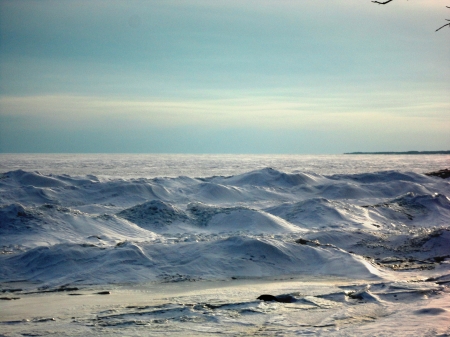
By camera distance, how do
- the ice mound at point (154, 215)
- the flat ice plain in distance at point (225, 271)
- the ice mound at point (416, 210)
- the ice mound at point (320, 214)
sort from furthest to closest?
the ice mound at point (416, 210) → the ice mound at point (320, 214) → the ice mound at point (154, 215) → the flat ice plain in distance at point (225, 271)

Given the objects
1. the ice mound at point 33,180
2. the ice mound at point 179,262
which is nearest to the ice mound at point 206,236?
the ice mound at point 179,262

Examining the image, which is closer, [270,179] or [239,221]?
[239,221]

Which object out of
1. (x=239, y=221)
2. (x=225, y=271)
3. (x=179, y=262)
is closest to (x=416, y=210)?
(x=239, y=221)

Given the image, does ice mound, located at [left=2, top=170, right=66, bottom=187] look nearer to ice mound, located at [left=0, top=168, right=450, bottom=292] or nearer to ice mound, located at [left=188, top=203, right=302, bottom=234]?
ice mound, located at [left=0, top=168, right=450, bottom=292]

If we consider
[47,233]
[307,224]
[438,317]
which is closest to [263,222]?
[307,224]

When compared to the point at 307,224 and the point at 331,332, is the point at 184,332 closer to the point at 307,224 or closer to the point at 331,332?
the point at 331,332

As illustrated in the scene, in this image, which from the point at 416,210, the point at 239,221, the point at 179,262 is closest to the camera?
the point at 179,262

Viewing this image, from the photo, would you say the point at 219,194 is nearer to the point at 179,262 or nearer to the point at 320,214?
the point at 320,214

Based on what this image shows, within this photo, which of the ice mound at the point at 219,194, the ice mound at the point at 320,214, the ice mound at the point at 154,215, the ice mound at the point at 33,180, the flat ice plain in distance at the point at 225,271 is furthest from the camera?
the ice mound at the point at 33,180

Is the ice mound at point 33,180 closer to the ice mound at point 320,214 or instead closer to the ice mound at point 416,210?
the ice mound at point 320,214

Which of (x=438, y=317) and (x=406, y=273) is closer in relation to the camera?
(x=438, y=317)

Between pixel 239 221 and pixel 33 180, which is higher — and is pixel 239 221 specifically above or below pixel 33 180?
below
